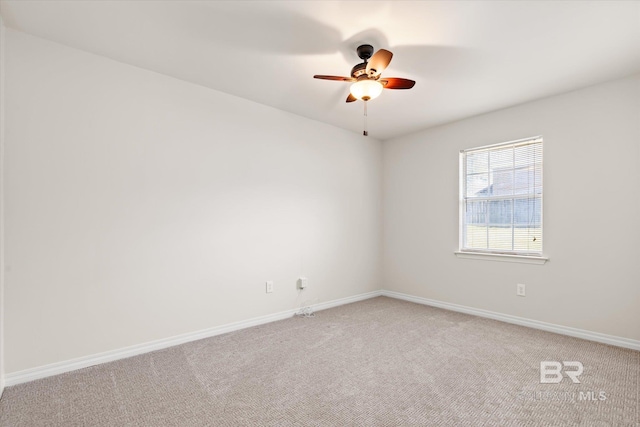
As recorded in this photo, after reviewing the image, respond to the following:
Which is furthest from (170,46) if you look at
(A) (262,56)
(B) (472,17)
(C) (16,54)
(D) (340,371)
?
(D) (340,371)

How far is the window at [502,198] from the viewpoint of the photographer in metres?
3.46

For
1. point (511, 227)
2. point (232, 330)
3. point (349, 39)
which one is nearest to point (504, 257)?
point (511, 227)

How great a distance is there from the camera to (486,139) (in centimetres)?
381

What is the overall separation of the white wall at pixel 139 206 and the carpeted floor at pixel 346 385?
37cm

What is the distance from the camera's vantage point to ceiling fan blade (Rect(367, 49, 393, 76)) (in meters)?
2.12

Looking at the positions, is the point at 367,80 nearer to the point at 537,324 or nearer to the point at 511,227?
the point at 511,227

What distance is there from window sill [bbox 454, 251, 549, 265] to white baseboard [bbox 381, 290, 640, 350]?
0.63 m

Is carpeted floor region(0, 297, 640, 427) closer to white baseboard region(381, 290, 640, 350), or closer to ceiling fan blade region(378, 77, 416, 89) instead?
white baseboard region(381, 290, 640, 350)

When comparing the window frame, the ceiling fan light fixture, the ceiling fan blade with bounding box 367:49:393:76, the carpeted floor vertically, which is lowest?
the carpeted floor

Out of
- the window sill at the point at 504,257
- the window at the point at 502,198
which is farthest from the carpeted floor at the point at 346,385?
the window at the point at 502,198

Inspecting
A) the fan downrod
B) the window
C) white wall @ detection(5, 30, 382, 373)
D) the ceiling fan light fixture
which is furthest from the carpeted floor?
the fan downrod

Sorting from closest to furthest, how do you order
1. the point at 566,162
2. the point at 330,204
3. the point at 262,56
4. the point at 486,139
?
the point at 262,56 → the point at 566,162 → the point at 486,139 → the point at 330,204

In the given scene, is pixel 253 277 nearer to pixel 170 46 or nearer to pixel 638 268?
pixel 170 46

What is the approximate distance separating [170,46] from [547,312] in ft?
14.2
